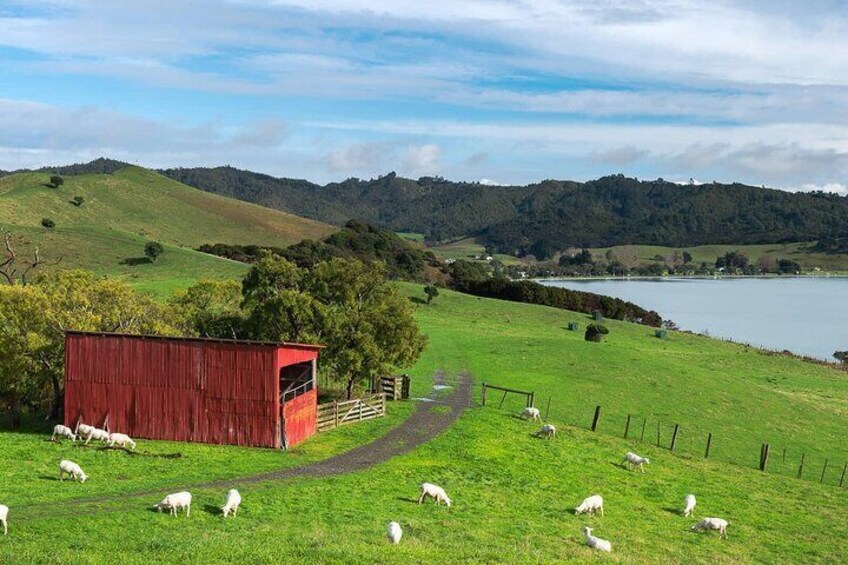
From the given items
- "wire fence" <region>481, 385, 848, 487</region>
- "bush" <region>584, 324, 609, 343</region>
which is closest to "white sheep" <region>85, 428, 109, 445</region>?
"wire fence" <region>481, 385, 848, 487</region>

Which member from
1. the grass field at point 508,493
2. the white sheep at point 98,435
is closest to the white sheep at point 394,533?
the grass field at point 508,493

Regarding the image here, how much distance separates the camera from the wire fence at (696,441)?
3925cm

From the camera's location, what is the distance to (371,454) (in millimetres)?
32719

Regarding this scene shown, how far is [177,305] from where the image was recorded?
1911 inches

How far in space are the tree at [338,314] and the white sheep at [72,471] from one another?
15.5 meters

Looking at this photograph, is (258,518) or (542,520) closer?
(258,518)

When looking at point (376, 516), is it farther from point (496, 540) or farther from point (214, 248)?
point (214, 248)

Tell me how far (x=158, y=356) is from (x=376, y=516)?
52.0 ft

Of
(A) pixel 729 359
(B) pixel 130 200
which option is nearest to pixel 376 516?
(A) pixel 729 359

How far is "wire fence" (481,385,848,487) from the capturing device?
39250 millimetres

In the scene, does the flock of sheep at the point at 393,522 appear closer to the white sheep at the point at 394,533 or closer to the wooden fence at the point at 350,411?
the white sheep at the point at 394,533

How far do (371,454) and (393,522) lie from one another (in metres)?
12.2

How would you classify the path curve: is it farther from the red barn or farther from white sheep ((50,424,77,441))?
white sheep ((50,424,77,441))

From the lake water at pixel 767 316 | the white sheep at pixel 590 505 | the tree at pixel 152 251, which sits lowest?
the lake water at pixel 767 316
